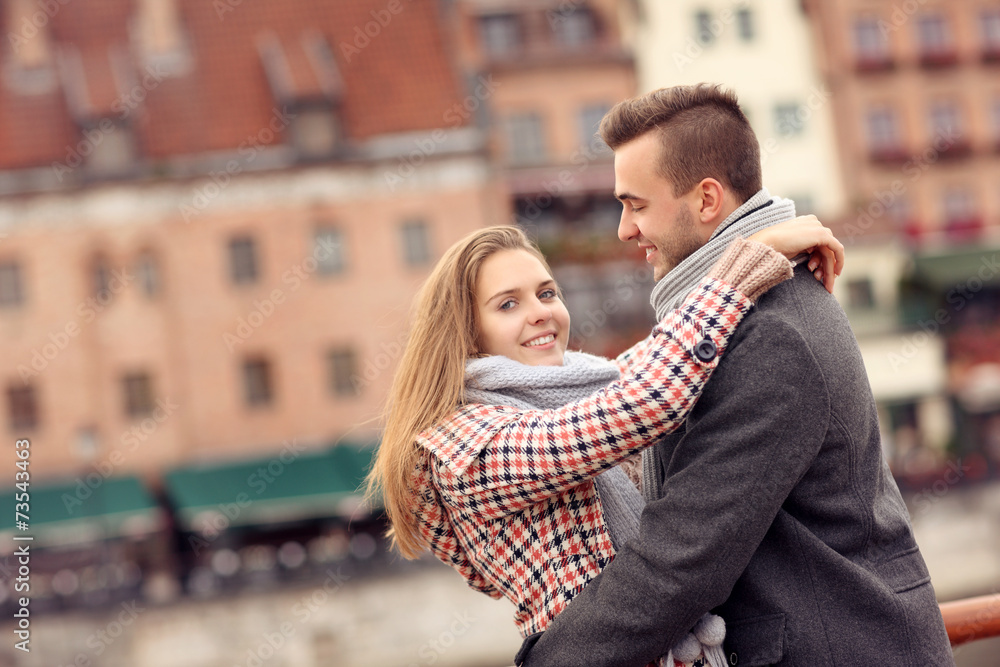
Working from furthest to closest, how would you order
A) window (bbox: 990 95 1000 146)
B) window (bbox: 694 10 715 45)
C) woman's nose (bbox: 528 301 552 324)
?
window (bbox: 990 95 1000 146), window (bbox: 694 10 715 45), woman's nose (bbox: 528 301 552 324)

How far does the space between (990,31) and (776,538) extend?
30.0 m

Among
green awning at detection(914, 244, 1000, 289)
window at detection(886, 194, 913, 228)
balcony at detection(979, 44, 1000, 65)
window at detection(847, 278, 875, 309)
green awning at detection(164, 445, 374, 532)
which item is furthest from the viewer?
balcony at detection(979, 44, 1000, 65)

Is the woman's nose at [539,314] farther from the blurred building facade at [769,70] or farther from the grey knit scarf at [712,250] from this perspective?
the blurred building facade at [769,70]

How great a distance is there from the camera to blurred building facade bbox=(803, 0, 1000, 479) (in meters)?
24.4

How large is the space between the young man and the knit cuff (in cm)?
4

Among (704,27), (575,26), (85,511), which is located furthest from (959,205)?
(85,511)

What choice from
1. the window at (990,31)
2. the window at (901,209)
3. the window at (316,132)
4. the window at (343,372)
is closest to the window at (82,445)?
the window at (343,372)

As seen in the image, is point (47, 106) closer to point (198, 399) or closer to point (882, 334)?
point (198, 399)

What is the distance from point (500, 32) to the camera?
80.0 ft

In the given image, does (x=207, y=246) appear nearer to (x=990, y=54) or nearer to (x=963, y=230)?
(x=963, y=230)

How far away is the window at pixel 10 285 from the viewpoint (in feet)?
72.2

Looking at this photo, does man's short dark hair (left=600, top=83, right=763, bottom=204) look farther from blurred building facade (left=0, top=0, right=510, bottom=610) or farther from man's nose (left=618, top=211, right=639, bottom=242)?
blurred building facade (left=0, top=0, right=510, bottom=610)

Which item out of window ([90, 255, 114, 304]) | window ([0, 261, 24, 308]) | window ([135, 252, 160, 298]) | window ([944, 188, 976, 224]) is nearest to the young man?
window ([135, 252, 160, 298])

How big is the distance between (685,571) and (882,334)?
80.4ft
